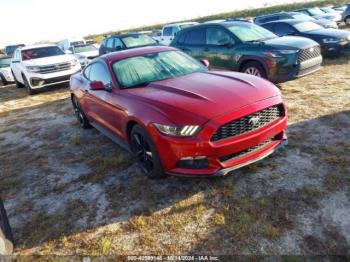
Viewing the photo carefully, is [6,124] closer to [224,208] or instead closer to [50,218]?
[50,218]

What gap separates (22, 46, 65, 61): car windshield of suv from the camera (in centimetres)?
1220

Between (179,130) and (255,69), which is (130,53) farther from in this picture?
(255,69)

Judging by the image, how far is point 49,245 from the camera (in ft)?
11.0

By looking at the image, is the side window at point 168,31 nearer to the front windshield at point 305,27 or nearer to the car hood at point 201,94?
the front windshield at point 305,27

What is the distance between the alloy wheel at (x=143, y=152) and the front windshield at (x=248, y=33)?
16.9 ft

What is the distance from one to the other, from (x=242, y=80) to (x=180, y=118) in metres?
1.31

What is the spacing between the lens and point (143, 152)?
430cm

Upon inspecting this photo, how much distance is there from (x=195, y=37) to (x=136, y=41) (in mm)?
4929

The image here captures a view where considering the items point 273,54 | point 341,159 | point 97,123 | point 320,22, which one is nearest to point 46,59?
point 97,123

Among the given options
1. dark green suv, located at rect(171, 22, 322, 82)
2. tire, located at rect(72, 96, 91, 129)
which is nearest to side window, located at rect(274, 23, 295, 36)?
A: dark green suv, located at rect(171, 22, 322, 82)

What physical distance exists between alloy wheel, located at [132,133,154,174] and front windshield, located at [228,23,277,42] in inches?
203

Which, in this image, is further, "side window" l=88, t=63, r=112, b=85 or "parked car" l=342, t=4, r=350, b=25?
"parked car" l=342, t=4, r=350, b=25

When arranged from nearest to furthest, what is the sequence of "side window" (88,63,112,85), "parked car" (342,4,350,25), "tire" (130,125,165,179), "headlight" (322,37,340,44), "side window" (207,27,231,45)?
"tire" (130,125,165,179) < "side window" (88,63,112,85) < "side window" (207,27,231,45) < "headlight" (322,37,340,44) < "parked car" (342,4,350,25)

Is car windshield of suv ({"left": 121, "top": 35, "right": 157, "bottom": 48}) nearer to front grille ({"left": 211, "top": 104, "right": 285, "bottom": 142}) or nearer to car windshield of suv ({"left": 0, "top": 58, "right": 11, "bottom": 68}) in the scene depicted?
car windshield of suv ({"left": 0, "top": 58, "right": 11, "bottom": 68})
